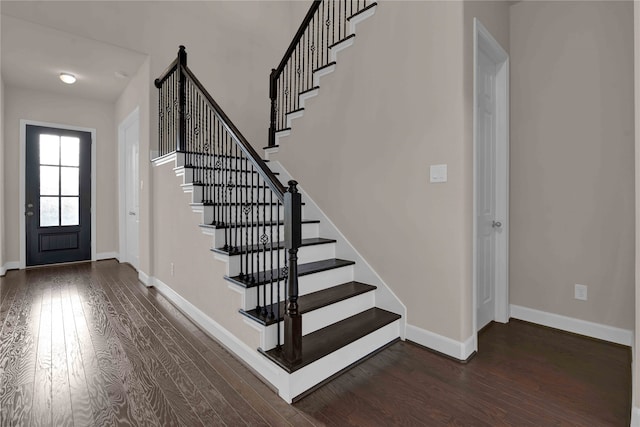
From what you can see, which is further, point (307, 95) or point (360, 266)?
point (307, 95)

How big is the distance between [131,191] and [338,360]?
4.56 metres

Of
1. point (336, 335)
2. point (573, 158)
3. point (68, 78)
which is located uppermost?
point (68, 78)

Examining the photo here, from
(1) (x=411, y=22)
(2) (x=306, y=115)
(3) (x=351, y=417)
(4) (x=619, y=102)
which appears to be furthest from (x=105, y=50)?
(4) (x=619, y=102)

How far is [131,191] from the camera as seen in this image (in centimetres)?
514

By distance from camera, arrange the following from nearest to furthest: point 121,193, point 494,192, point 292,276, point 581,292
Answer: point 292,276 → point 581,292 → point 494,192 → point 121,193

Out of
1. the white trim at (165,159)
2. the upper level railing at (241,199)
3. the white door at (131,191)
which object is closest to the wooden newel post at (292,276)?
the upper level railing at (241,199)

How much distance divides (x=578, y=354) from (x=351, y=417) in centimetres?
186

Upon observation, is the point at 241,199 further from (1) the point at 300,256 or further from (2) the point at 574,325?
(2) the point at 574,325

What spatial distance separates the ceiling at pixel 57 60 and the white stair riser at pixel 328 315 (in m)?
3.71

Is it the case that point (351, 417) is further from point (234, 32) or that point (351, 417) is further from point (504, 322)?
point (234, 32)

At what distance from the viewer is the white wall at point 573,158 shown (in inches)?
99.4

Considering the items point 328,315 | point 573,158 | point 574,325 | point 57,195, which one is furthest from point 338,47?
point 57,195

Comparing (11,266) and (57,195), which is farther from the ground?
(57,195)

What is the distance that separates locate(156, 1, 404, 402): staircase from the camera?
189cm
